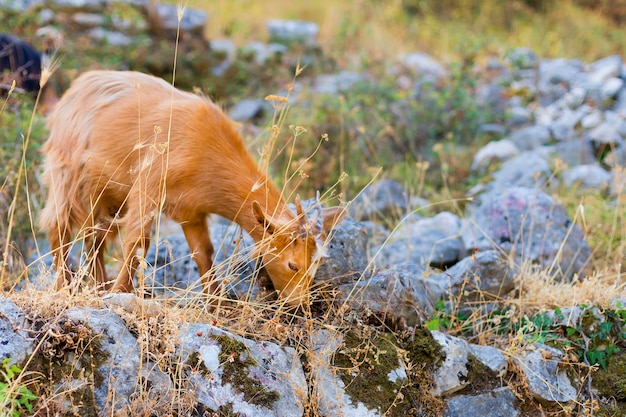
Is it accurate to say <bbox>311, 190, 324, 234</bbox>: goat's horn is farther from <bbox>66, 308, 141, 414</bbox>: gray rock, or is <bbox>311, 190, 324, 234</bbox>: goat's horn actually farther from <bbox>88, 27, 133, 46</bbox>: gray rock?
<bbox>88, 27, 133, 46</bbox>: gray rock

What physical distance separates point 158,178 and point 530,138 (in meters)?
7.02

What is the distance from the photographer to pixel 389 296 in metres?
5.07

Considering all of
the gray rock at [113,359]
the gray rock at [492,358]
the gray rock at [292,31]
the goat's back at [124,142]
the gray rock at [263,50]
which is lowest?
the gray rock at [263,50]

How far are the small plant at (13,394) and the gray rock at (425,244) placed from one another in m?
3.37

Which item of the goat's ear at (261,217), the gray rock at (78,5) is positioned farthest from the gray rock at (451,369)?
the gray rock at (78,5)

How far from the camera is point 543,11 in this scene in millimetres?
18078

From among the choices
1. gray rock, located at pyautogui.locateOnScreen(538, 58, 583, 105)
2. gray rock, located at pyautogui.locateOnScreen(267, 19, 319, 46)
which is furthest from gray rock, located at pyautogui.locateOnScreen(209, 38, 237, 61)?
gray rock, located at pyautogui.locateOnScreen(538, 58, 583, 105)

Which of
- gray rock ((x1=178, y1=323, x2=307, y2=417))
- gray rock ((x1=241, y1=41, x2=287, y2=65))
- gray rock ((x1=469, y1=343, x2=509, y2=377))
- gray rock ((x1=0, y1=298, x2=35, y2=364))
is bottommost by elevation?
gray rock ((x1=241, y1=41, x2=287, y2=65))

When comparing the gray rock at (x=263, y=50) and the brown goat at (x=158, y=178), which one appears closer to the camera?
the brown goat at (x=158, y=178)

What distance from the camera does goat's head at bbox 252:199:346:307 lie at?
4828 millimetres

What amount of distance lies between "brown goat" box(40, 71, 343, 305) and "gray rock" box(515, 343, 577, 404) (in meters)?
1.60

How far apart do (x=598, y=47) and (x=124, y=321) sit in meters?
13.9

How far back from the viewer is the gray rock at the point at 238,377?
4.11 metres

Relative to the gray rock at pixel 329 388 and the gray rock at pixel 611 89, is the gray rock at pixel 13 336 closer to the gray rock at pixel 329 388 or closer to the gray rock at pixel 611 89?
the gray rock at pixel 329 388
